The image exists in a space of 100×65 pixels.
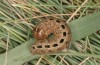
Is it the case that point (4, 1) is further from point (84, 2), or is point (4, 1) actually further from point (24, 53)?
Result: point (84, 2)

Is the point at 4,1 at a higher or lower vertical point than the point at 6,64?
higher

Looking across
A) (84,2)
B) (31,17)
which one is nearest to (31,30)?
(31,17)

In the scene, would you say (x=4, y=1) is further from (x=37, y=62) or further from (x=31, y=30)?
(x=37, y=62)

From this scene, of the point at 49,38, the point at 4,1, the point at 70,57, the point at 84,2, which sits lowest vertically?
the point at 70,57

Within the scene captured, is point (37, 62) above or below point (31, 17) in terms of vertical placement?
below

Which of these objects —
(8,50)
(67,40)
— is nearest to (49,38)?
(67,40)
